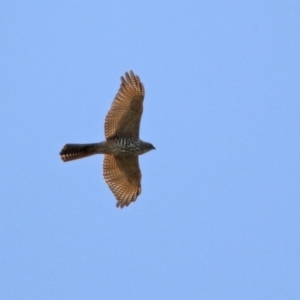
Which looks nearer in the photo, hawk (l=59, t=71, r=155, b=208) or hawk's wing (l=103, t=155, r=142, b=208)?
hawk (l=59, t=71, r=155, b=208)

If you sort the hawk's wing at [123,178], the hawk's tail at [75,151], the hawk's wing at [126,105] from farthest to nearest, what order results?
1. the hawk's wing at [123,178]
2. the hawk's wing at [126,105]
3. the hawk's tail at [75,151]

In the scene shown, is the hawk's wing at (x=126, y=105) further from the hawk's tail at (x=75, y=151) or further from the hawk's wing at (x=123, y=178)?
the hawk's wing at (x=123, y=178)

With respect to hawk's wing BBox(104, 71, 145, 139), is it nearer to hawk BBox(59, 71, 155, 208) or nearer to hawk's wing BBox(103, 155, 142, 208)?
hawk BBox(59, 71, 155, 208)

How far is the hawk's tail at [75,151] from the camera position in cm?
2983

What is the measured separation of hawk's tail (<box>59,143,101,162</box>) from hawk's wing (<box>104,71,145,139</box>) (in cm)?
84

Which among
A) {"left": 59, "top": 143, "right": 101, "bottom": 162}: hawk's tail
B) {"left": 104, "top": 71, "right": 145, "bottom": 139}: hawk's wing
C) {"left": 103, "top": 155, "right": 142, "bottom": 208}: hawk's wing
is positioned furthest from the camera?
{"left": 103, "top": 155, "right": 142, "bottom": 208}: hawk's wing

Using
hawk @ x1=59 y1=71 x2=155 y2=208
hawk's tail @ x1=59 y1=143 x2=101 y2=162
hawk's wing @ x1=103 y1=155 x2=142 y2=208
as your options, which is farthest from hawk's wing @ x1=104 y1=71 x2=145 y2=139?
hawk's wing @ x1=103 y1=155 x2=142 y2=208

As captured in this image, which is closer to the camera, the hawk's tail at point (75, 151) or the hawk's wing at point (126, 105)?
the hawk's tail at point (75, 151)

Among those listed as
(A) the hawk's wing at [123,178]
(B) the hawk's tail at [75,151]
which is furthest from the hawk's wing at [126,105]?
(A) the hawk's wing at [123,178]

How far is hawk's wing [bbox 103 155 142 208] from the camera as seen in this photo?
31438 mm

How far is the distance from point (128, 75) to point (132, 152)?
208 centimetres

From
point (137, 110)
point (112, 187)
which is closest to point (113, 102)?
point (137, 110)

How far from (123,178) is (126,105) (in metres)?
2.32

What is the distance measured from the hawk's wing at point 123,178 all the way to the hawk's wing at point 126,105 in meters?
1.19
